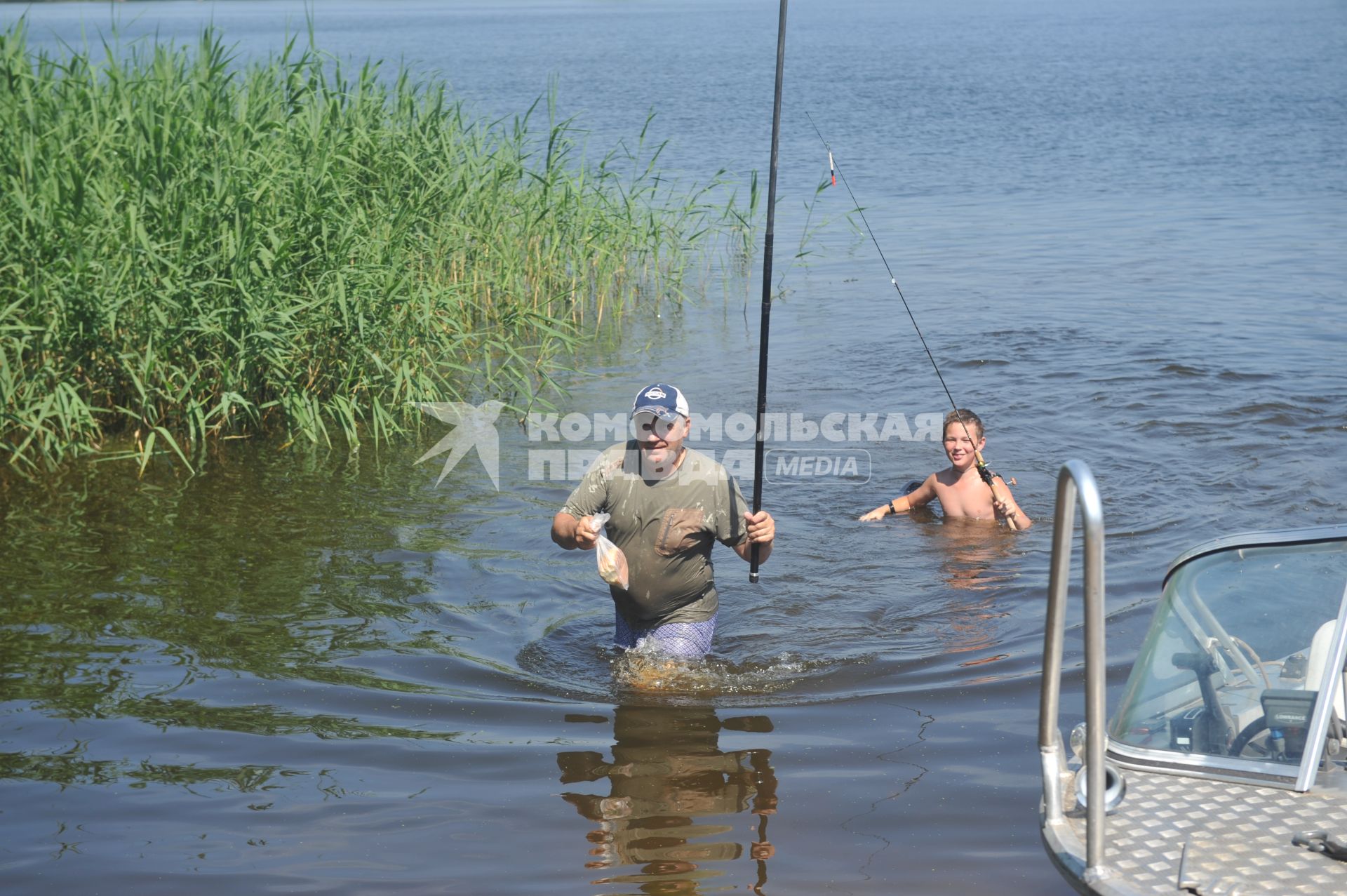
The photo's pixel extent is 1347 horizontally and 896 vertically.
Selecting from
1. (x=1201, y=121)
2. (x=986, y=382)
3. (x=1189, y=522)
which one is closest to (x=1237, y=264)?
(x=986, y=382)

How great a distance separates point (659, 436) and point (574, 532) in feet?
1.68

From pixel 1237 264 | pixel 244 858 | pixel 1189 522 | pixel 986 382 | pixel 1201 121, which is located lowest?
pixel 244 858

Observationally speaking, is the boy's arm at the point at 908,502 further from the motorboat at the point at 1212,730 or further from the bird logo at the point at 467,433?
the motorboat at the point at 1212,730

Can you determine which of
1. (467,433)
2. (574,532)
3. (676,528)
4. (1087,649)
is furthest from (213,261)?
(1087,649)

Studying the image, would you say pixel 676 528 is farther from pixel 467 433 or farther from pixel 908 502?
pixel 467 433

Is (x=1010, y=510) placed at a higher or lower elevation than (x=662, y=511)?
lower

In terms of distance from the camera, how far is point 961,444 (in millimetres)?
8016

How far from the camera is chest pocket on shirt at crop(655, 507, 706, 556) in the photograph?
5.47 meters

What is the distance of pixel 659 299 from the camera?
13.5m

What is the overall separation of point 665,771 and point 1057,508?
8.73 feet

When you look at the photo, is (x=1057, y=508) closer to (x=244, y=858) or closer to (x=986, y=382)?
(x=244, y=858)

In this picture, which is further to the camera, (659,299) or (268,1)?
(268,1)

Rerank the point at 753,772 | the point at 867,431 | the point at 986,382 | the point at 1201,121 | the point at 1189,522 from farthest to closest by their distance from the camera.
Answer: the point at 1201,121
the point at 986,382
the point at 867,431
the point at 1189,522
the point at 753,772

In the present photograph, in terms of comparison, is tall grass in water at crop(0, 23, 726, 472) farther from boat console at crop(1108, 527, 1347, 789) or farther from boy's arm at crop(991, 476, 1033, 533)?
boat console at crop(1108, 527, 1347, 789)
